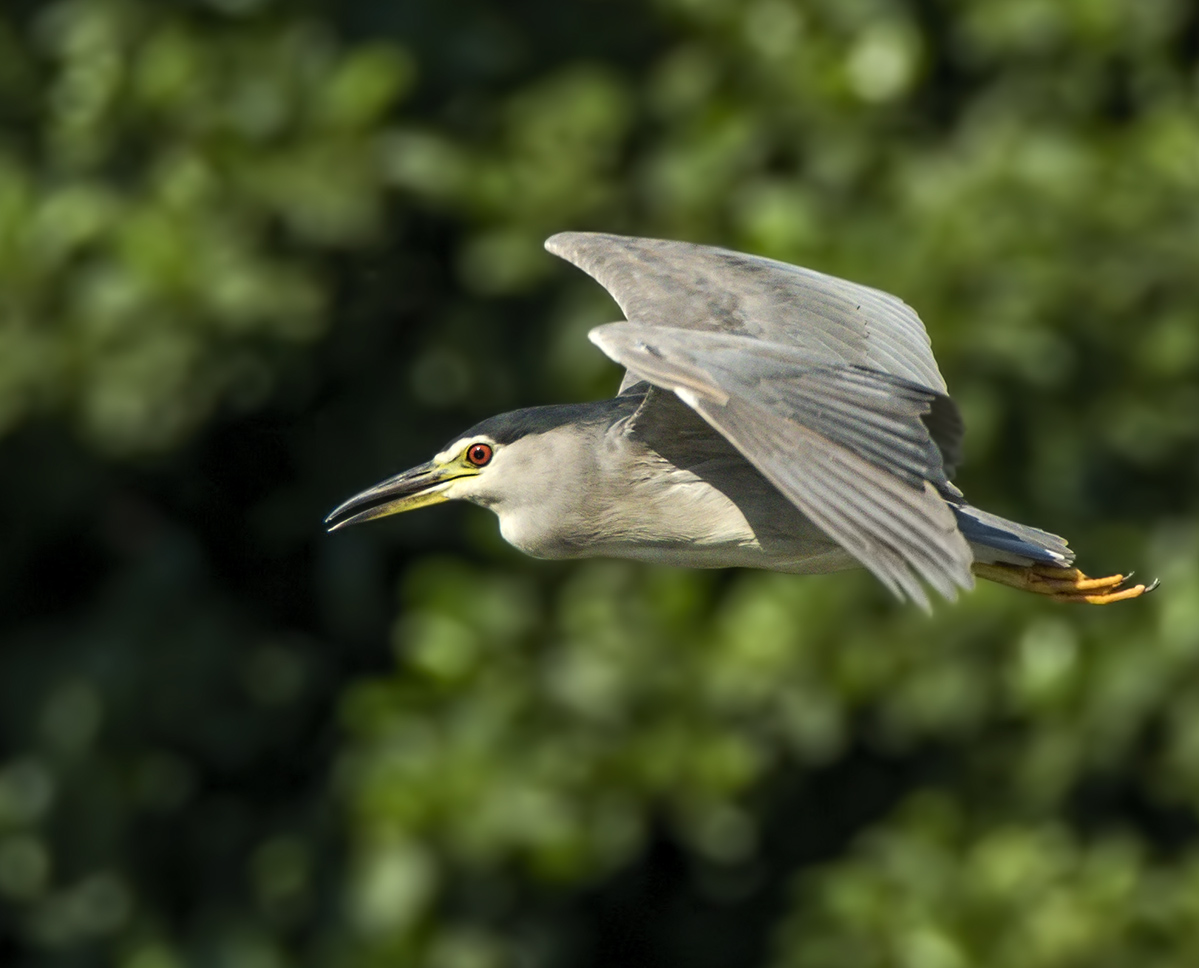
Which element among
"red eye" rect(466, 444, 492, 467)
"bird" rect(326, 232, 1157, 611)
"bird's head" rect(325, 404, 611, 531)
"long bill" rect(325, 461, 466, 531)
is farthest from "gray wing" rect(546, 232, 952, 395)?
"long bill" rect(325, 461, 466, 531)

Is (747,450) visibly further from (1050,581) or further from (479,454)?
(1050,581)

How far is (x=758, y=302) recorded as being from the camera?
4211 mm

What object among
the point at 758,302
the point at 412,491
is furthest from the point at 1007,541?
the point at 412,491

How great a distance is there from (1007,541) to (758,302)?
678 mm

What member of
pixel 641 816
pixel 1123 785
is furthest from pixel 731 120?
pixel 1123 785

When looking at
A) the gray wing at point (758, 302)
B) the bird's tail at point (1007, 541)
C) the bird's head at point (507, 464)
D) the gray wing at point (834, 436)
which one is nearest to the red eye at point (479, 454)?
the bird's head at point (507, 464)

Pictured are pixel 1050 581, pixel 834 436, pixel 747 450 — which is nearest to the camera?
pixel 747 450

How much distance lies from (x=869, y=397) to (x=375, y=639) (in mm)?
3527

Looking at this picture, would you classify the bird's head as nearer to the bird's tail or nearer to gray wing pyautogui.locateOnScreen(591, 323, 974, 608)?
gray wing pyautogui.locateOnScreen(591, 323, 974, 608)

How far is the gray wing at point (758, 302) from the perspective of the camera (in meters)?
4.12

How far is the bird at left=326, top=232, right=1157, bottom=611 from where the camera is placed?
3260mm

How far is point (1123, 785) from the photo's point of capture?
6199mm

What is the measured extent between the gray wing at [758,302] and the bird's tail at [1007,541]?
28 cm

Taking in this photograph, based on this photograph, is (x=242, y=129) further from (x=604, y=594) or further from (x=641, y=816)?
(x=641, y=816)
